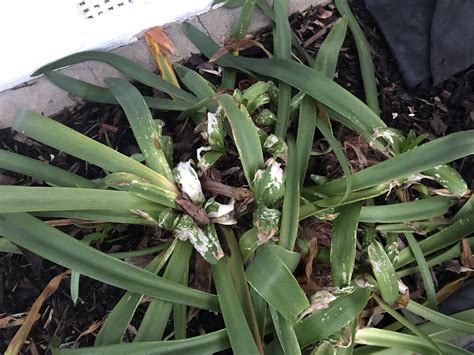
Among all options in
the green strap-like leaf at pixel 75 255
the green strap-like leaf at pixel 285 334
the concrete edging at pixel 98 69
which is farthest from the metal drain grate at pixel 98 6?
the green strap-like leaf at pixel 285 334

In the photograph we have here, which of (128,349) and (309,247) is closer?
(128,349)

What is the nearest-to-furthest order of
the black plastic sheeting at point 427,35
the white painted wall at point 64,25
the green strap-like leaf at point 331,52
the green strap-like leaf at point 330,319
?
the green strap-like leaf at point 330,319 < the white painted wall at point 64,25 < the green strap-like leaf at point 331,52 < the black plastic sheeting at point 427,35

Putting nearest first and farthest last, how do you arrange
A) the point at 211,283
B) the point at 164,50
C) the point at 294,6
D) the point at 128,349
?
the point at 128,349
the point at 211,283
the point at 164,50
the point at 294,6

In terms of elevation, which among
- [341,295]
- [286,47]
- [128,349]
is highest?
[286,47]

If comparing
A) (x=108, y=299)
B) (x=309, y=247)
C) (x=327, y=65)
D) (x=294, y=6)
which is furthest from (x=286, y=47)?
(x=108, y=299)

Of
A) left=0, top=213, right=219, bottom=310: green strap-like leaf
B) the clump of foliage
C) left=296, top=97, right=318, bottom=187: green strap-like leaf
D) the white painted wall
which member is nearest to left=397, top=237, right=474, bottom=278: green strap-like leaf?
the clump of foliage

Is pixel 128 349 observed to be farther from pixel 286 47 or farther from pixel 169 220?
pixel 286 47

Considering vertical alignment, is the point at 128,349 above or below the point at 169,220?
below

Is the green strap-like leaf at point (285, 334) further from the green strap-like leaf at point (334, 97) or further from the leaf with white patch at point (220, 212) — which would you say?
the green strap-like leaf at point (334, 97)
